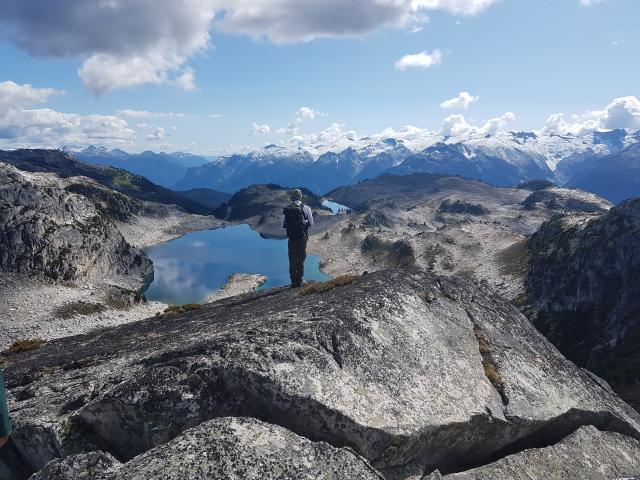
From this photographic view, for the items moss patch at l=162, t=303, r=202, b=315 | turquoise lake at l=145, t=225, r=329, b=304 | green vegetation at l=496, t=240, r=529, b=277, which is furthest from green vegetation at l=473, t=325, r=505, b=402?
green vegetation at l=496, t=240, r=529, b=277

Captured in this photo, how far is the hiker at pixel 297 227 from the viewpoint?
24.9 m

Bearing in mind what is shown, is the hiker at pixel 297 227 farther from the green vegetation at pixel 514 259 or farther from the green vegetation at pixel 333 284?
the green vegetation at pixel 514 259

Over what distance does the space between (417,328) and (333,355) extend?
362cm

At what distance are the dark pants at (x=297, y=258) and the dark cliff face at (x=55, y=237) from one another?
8140 cm

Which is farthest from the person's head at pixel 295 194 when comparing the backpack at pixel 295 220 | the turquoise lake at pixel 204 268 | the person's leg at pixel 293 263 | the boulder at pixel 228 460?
the turquoise lake at pixel 204 268

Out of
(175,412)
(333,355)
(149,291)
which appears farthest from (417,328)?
(149,291)

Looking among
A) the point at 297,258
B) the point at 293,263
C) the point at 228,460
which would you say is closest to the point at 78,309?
the point at 293,263

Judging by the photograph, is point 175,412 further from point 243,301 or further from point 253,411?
point 243,301

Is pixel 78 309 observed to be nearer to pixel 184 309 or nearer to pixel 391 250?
pixel 184 309

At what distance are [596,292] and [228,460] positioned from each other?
84984 mm

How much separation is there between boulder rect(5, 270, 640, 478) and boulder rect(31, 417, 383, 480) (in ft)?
3.63

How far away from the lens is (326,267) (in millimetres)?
160625

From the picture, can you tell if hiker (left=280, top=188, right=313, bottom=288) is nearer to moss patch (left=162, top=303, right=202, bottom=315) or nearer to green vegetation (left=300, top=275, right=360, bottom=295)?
green vegetation (left=300, top=275, right=360, bottom=295)

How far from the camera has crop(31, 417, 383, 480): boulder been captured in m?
8.26
